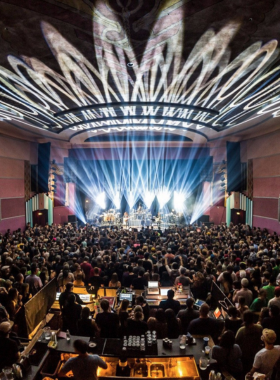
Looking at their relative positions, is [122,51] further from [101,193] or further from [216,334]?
[101,193]

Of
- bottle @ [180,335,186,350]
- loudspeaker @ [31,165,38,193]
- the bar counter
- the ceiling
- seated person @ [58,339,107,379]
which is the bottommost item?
the bar counter

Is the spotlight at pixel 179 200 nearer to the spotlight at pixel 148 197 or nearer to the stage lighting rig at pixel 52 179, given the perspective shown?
the spotlight at pixel 148 197

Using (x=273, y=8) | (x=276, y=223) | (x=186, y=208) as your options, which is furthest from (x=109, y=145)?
(x=273, y=8)

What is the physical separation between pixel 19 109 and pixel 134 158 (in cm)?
1050

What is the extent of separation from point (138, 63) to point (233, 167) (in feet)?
34.6

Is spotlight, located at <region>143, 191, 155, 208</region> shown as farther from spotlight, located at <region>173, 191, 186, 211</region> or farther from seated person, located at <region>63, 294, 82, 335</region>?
seated person, located at <region>63, 294, 82, 335</region>

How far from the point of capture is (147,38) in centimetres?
621

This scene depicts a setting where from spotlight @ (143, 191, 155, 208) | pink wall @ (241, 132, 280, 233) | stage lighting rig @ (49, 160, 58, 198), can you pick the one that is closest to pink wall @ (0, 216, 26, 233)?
stage lighting rig @ (49, 160, 58, 198)

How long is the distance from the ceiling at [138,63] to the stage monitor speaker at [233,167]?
298 centimetres

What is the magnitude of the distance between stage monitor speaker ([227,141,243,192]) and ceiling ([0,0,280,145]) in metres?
2.98

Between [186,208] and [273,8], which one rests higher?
[273,8]

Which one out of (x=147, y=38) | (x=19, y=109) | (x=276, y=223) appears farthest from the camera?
(x=276, y=223)

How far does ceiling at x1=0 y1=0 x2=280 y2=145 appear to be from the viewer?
5.30 meters

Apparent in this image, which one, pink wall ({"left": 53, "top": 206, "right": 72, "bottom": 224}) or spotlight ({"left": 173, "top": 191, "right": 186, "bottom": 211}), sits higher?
spotlight ({"left": 173, "top": 191, "right": 186, "bottom": 211})
